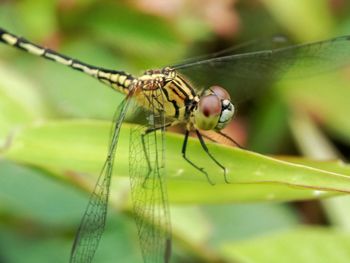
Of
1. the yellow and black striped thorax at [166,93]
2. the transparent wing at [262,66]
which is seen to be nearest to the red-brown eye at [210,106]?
the yellow and black striped thorax at [166,93]

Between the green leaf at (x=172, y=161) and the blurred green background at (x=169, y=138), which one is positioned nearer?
the green leaf at (x=172, y=161)

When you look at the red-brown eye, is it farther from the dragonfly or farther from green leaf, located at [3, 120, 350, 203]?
green leaf, located at [3, 120, 350, 203]

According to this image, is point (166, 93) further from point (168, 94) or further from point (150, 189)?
point (150, 189)

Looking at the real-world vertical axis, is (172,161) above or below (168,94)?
below

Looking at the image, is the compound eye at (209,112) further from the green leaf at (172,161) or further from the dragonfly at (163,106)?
the green leaf at (172,161)

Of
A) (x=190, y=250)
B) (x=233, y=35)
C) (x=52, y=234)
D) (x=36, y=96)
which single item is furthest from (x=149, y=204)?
(x=233, y=35)

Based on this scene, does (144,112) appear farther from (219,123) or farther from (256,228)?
(256,228)

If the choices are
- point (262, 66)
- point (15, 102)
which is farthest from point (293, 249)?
point (15, 102)
